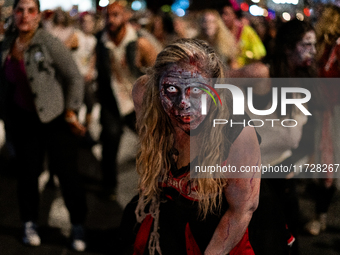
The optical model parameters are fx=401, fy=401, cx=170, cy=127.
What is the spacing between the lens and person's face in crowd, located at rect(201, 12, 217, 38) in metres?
4.13

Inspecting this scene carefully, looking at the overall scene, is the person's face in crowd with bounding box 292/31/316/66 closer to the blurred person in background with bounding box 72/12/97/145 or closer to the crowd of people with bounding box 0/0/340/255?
the crowd of people with bounding box 0/0/340/255

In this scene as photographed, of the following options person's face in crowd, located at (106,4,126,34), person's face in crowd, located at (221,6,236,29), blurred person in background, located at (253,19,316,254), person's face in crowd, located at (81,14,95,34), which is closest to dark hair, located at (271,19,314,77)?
blurred person in background, located at (253,19,316,254)

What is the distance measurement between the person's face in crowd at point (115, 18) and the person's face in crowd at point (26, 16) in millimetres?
957

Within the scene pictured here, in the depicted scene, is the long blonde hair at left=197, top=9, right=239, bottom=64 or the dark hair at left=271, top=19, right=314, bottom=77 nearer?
the dark hair at left=271, top=19, right=314, bottom=77

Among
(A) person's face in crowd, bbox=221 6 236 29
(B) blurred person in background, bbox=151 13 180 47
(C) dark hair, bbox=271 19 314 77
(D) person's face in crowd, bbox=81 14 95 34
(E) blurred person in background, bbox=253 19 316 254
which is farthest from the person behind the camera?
(B) blurred person in background, bbox=151 13 180 47

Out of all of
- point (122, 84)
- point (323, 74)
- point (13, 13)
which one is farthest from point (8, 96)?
point (323, 74)

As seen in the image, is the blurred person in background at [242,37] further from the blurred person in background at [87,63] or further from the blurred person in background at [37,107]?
the blurred person in background at [37,107]

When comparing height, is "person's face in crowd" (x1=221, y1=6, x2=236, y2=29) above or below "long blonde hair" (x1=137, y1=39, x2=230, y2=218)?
below

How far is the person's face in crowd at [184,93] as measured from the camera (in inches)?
57.4

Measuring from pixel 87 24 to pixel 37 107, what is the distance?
3.29m

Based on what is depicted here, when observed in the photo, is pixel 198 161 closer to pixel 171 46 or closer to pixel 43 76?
pixel 171 46

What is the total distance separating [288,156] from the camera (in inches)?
91.4

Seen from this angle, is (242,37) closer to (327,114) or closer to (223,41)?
(223,41)

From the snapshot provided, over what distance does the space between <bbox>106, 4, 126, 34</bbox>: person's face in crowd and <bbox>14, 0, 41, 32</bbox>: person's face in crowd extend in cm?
96
